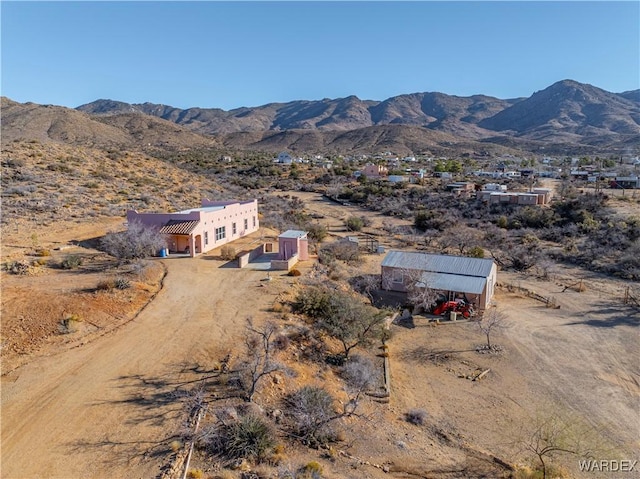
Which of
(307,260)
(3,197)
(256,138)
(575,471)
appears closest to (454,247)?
(307,260)

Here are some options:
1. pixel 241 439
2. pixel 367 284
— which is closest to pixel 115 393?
pixel 241 439

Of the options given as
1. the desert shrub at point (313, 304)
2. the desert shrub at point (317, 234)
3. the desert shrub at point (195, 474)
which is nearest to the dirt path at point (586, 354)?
the desert shrub at point (313, 304)

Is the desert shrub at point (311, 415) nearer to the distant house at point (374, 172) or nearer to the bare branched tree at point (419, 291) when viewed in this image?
the bare branched tree at point (419, 291)

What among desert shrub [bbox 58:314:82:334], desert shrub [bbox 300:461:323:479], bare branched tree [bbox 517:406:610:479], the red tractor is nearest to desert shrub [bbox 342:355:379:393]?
desert shrub [bbox 300:461:323:479]

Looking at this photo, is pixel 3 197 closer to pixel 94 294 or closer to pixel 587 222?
pixel 94 294

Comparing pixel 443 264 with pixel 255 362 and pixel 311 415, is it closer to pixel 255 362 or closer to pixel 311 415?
pixel 255 362

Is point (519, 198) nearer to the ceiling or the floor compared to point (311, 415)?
nearer to the ceiling
